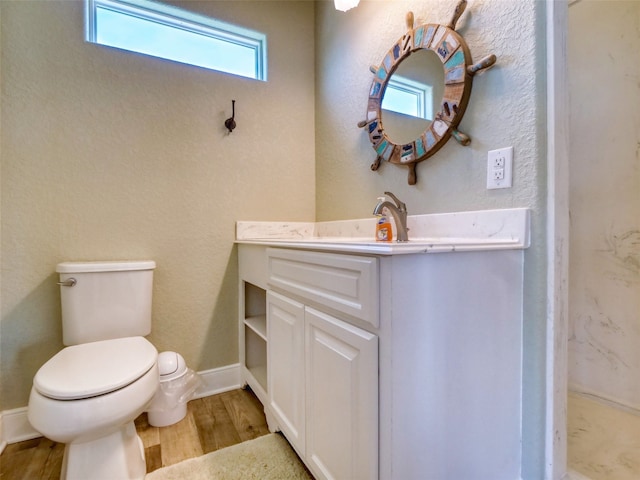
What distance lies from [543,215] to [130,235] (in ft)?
5.70

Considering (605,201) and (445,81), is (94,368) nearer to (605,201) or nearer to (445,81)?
(445,81)

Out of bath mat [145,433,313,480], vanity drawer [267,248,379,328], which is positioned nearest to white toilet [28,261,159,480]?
bath mat [145,433,313,480]

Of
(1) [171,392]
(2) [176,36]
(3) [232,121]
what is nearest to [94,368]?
(1) [171,392]

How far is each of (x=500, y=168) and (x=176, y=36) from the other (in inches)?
70.0

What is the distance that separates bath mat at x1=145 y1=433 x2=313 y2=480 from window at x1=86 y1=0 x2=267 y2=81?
75.3 inches

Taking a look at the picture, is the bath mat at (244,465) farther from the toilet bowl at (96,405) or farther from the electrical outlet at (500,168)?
the electrical outlet at (500,168)

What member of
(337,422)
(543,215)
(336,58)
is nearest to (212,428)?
(337,422)

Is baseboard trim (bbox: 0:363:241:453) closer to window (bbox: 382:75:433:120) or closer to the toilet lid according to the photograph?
the toilet lid

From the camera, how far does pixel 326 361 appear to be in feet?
3.07

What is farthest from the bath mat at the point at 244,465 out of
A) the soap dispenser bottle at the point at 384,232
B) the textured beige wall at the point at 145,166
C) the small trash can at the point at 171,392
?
the soap dispenser bottle at the point at 384,232

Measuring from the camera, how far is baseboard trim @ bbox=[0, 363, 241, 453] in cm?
136

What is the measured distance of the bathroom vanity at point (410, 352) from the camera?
0.75m

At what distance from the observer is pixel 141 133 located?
1.59 m

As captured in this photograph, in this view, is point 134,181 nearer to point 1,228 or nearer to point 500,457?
point 1,228
